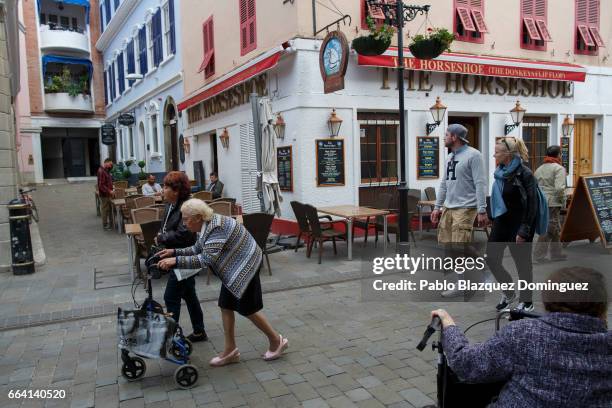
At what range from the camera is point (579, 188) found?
21.4 ft

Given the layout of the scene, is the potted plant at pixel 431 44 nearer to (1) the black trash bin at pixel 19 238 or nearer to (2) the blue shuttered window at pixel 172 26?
(1) the black trash bin at pixel 19 238

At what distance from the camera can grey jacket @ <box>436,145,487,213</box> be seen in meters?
5.08

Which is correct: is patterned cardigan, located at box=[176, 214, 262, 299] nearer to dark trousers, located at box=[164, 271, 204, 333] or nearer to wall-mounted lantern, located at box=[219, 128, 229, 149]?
dark trousers, located at box=[164, 271, 204, 333]

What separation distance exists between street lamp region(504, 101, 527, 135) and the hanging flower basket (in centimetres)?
443

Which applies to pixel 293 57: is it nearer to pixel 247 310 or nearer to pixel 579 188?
pixel 579 188

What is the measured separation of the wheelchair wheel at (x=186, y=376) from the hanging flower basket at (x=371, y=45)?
20.3ft

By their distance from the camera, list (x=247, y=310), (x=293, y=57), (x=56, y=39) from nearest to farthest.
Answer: (x=247, y=310) → (x=293, y=57) → (x=56, y=39)

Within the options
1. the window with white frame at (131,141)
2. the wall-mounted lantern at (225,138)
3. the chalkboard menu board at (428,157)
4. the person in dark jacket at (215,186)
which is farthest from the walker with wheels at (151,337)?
the window with white frame at (131,141)

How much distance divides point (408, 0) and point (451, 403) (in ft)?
31.1

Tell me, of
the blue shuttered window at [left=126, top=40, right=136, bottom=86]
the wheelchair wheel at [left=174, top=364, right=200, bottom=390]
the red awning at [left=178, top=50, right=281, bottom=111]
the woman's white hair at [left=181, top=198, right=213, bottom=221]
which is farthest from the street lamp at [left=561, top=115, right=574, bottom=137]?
the blue shuttered window at [left=126, top=40, right=136, bottom=86]

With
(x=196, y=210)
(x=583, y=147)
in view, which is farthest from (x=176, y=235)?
(x=583, y=147)

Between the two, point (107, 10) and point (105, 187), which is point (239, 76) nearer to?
point (105, 187)

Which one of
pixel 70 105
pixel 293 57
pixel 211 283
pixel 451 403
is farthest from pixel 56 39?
pixel 451 403

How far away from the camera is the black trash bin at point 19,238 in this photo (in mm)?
7289
